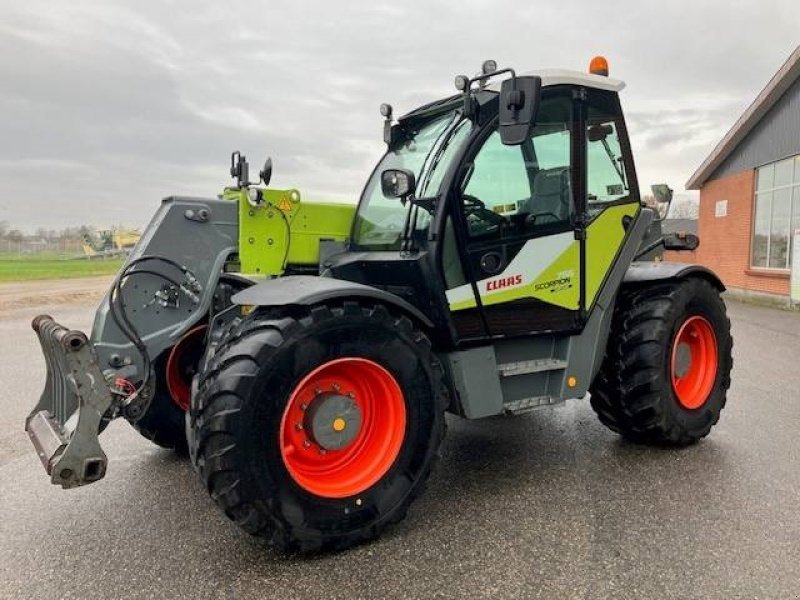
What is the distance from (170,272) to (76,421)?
3.86 feet

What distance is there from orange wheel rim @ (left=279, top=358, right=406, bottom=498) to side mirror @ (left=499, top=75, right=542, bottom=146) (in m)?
1.39

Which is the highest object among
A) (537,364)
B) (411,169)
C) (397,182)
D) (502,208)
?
(411,169)

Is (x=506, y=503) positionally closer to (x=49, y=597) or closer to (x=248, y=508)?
(x=248, y=508)

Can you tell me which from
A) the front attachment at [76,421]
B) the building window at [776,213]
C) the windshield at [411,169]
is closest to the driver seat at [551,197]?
the windshield at [411,169]

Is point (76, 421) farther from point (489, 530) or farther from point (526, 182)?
point (526, 182)

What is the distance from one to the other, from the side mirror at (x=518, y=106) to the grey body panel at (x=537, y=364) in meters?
1.25

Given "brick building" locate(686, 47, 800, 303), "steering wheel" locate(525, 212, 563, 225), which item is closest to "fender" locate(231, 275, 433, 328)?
"steering wheel" locate(525, 212, 563, 225)

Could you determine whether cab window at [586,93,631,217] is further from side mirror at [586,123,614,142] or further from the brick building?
the brick building

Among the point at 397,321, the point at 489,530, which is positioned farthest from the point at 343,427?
the point at 489,530

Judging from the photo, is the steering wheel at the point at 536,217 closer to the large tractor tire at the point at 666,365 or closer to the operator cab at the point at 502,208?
the operator cab at the point at 502,208

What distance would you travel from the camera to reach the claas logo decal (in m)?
3.71

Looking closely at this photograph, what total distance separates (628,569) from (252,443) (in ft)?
5.92

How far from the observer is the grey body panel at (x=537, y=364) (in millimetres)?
3652

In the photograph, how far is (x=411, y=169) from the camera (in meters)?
4.01
